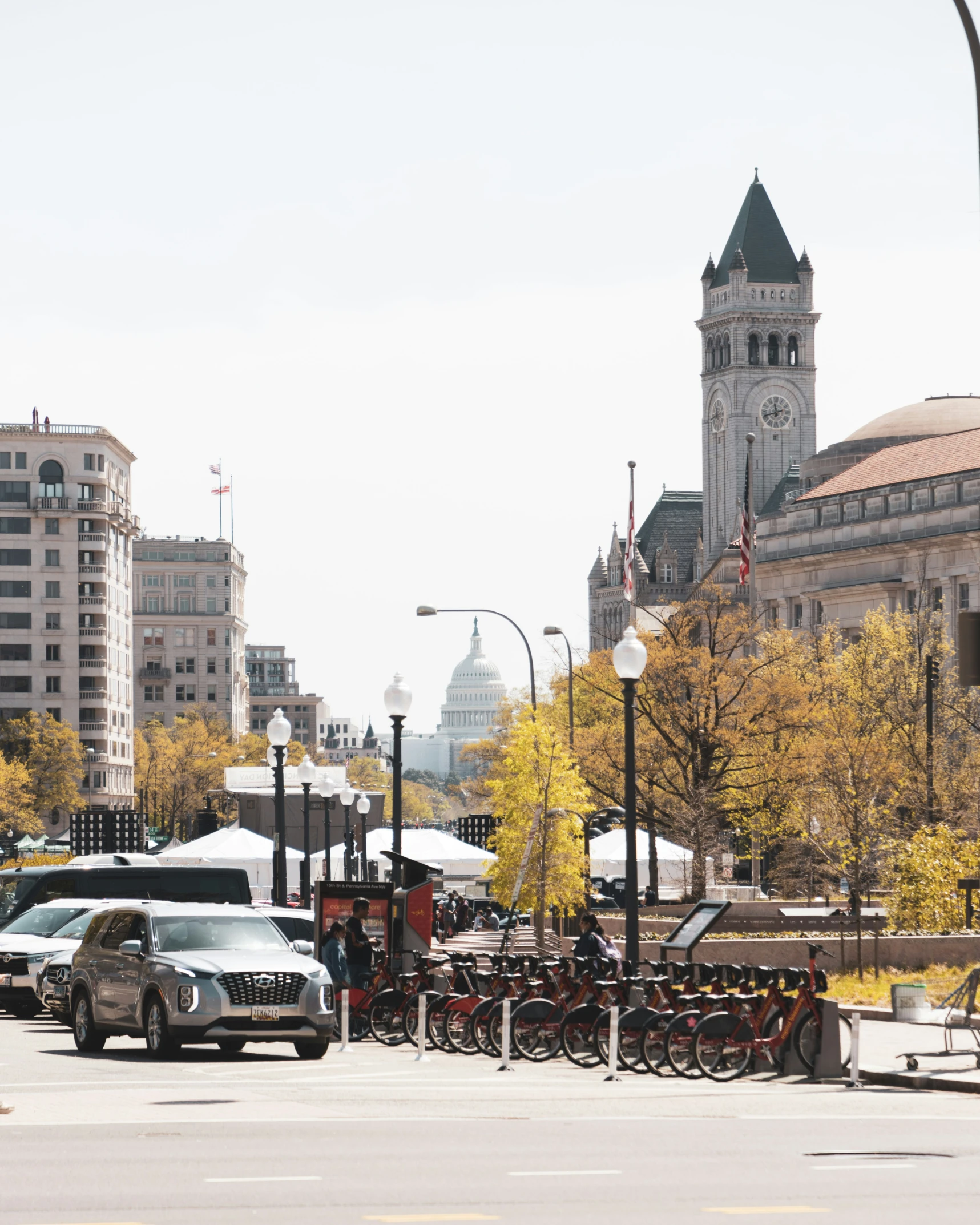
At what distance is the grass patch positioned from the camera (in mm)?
30516

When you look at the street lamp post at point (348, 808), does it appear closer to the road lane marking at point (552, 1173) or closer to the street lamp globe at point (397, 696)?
the street lamp globe at point (397, 696)

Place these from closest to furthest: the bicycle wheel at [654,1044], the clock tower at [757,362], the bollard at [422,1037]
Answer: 1. the bicycle wheel at [654,1044]
2. the bollard at [422,1037]
3. the clock tower at [757,362]

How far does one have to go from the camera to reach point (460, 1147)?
14.9 m

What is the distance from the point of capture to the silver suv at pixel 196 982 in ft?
73.5

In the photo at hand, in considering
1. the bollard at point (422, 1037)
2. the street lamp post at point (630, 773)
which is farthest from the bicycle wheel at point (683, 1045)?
the bollard at point (422, 1037)

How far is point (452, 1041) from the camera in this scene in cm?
2402

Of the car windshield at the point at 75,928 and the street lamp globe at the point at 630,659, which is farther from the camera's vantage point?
the car windshield at the point at 75,928

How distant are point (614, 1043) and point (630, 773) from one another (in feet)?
17.7

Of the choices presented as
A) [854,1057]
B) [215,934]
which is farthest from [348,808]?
[854,1057]

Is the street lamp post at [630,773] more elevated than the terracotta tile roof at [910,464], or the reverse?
the terracotta tile roof at [910,464]

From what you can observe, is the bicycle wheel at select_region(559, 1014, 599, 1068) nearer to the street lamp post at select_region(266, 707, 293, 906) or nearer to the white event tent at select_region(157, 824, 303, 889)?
the street lamp post at select_region(266, 707, 293, 906)

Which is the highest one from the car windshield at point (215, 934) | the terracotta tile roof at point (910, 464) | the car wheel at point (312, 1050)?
the terracotta tile roof at point (910, 464)

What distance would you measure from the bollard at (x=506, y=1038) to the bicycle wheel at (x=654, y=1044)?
143cm

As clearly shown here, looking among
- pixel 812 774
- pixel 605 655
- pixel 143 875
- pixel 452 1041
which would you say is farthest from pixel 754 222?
pixel 452 1041
